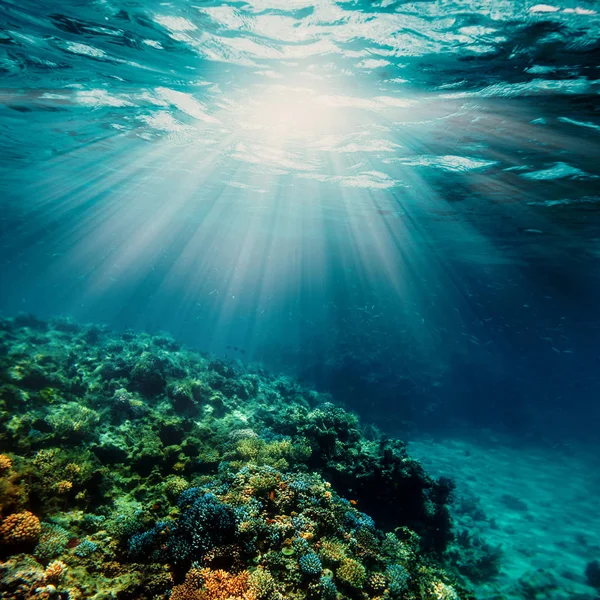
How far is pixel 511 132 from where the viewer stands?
1341 cm

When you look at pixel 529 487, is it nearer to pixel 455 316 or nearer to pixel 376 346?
pixel 376 346

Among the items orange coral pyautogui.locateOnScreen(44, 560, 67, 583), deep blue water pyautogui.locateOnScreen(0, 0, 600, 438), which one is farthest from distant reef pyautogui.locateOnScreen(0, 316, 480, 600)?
deep blue water pyautogui.locateOnScreen(0, 0, 600, 438)

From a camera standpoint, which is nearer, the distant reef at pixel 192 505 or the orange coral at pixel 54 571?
the orange coral at pixel 54 571

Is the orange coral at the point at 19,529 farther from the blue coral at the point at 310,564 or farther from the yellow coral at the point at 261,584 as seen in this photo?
the blue coral at the point at 310,564

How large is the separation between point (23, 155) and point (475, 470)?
45.3 meters

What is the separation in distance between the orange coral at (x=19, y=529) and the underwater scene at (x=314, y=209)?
49 millimetres

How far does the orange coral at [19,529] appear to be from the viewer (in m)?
4.77

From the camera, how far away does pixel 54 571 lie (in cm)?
461

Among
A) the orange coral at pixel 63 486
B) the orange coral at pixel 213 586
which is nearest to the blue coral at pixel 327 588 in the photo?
the orange coral at pixel 213 586

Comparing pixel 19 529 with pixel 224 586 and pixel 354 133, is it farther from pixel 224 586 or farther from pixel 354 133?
pixel 354 133

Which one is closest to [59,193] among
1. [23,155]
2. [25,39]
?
[23,155]

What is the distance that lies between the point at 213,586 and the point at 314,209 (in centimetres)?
3289

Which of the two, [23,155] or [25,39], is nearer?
[25,39]

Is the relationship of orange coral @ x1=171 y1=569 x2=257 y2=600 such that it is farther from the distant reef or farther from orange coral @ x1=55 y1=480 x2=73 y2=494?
orange coral @ x1=55 y1=480 x2=73 y2=494
